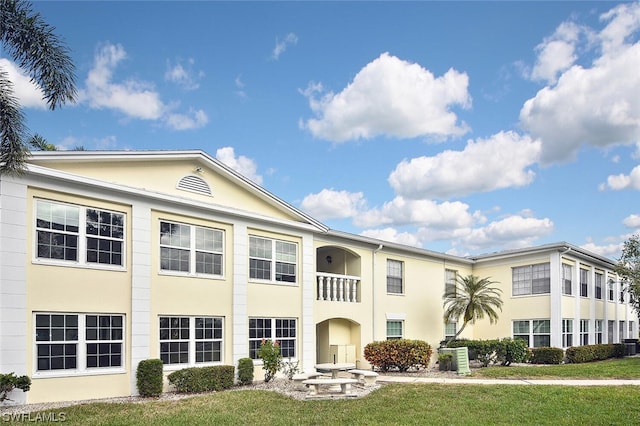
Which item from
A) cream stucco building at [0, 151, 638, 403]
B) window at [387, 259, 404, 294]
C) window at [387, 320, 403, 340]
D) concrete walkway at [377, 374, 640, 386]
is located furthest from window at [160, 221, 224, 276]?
window at [387, 320, 403, 340]

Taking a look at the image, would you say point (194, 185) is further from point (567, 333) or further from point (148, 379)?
point (567, 333)

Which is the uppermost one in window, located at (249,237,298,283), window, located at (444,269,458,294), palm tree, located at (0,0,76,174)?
palm tree, located at (0,0,76,174)

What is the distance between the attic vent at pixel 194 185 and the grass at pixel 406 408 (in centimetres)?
645

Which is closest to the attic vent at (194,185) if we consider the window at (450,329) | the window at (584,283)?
the window at (450,329)

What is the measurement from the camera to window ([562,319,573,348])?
27.2 meters

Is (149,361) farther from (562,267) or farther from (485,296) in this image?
(562,267)

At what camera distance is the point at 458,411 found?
13156 mm

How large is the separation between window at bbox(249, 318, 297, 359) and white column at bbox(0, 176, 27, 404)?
24.6 ft

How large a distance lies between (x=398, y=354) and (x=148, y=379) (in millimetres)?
10118

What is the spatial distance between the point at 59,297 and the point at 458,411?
1029 centimetres

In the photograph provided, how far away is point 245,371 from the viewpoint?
718 inches

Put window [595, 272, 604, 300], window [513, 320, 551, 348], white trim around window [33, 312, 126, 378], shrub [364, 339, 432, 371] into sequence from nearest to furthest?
white trim around window [33, 312, 126, 378], shrub [364, 339, 432, 371], window [513, 320, 551, 348], window [595, 272, 604, 300]

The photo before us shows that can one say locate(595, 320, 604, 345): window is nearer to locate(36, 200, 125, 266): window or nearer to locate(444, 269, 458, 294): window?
A: locate(444, 269, 458, 294): window

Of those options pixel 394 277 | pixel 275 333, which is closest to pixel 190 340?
pixel 275 333
